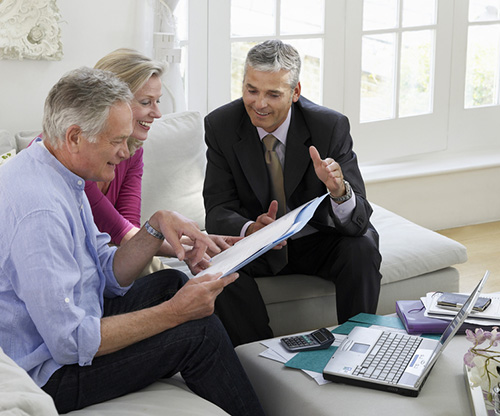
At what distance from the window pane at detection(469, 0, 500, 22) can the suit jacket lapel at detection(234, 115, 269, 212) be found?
2.21 m

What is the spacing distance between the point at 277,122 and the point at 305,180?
8.6 inches

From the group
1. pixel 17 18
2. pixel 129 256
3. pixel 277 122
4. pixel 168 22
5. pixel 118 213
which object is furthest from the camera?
pixel 168 22

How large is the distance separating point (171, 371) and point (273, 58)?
3.62ft

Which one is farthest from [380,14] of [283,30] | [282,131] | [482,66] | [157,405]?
[157,405]

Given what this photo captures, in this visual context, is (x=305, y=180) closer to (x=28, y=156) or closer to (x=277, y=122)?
(x=277, y=122)

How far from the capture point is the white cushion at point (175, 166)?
9.30 feet

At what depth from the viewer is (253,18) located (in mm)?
3604

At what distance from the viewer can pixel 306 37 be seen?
3764 mm

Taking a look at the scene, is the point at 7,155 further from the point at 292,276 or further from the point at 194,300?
the point at 194,300

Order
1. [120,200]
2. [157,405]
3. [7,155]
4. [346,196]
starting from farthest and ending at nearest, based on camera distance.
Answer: [7,155]
[120,200]
[346,196]
[157,405]

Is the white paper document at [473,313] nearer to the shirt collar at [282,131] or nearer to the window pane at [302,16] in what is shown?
the shirt collar at [282,131]

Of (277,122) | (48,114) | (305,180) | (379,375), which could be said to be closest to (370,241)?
(305,180)

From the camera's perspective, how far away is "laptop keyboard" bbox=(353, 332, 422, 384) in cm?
180

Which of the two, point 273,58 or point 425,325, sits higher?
point 273,58
